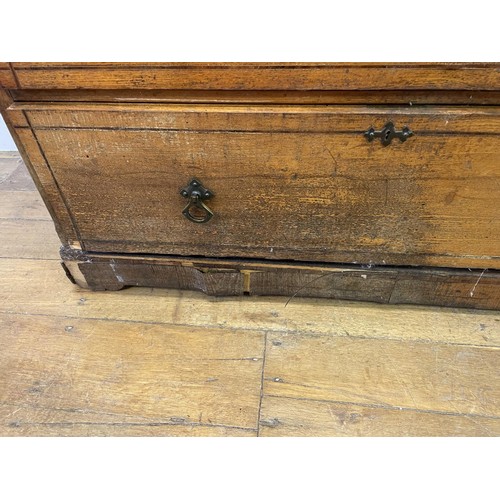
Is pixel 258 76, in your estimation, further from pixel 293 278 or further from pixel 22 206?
pixel 22 206

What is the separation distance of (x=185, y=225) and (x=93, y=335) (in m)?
0.33

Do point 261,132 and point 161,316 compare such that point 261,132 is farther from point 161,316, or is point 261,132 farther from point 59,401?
point 59,401

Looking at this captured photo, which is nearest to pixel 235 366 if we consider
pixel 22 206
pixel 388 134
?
pixel 388 134

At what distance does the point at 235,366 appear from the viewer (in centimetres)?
82

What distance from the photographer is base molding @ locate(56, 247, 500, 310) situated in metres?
0.83

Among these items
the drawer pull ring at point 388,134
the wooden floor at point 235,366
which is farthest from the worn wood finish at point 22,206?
the drawer pull ring at point 388,134

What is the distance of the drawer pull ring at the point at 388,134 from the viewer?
62 centimetres

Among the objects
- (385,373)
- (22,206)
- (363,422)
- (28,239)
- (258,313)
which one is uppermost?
(22,206)

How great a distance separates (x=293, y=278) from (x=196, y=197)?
11.6 inches

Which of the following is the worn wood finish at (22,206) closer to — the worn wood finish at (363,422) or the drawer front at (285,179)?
the drawer front at (285,179)

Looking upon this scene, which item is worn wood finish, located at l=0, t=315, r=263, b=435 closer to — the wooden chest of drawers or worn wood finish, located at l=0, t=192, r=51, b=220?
the wooden chest of drawers

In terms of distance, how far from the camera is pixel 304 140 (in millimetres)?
655

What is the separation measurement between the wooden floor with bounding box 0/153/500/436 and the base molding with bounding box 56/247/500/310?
0.03 metres

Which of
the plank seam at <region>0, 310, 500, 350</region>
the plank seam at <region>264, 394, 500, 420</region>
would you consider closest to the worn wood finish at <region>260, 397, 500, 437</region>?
the plank seam at <region>264, 394, 500, 420</region>
